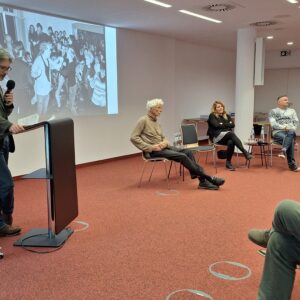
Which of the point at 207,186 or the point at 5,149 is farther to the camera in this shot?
the point at 207,186

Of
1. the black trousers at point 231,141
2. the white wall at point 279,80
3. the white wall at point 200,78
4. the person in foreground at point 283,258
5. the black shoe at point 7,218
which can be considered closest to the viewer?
the person in foreground at point 283,258

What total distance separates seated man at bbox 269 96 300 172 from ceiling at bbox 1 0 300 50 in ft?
5.03

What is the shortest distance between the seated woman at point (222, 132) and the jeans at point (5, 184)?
396 centimetres

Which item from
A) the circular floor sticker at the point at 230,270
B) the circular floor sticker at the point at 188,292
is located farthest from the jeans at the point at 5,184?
the circular floor sticker at the point at 230,270

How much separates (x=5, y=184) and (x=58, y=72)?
10.7ft

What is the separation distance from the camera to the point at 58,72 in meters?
5.79

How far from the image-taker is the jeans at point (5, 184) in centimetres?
293

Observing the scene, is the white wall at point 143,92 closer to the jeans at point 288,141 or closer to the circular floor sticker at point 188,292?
the jeans at point 288,141

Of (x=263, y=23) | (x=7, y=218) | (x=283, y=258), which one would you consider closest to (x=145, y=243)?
(x=7, y=218)

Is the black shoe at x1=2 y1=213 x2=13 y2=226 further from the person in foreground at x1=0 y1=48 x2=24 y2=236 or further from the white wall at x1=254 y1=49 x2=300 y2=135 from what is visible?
the white wall at x1=254 y1=49 x2=300 y2=135

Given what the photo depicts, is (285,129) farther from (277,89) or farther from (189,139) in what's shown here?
(277,89)

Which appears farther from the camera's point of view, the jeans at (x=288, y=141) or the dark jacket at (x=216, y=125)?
the dark jacket at (x=216, y=125)

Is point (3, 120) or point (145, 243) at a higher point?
point (3, 120)

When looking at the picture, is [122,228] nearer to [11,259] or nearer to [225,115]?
[11,259]
